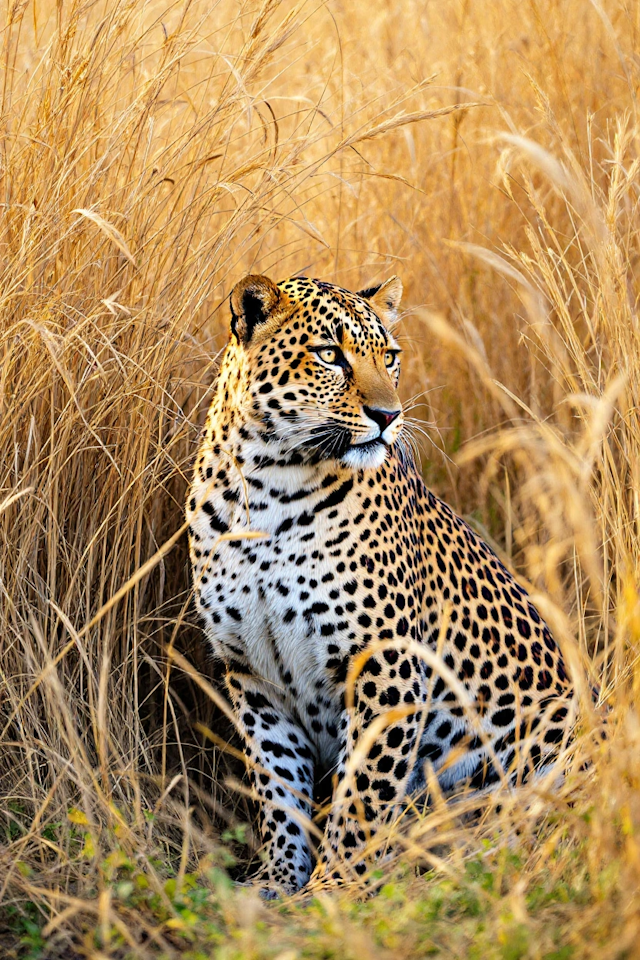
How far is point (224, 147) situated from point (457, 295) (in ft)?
6.60

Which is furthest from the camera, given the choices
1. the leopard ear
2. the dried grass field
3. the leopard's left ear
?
the leopard's left ear

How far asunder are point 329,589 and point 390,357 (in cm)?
86

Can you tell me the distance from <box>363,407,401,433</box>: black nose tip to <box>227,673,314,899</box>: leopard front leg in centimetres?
103

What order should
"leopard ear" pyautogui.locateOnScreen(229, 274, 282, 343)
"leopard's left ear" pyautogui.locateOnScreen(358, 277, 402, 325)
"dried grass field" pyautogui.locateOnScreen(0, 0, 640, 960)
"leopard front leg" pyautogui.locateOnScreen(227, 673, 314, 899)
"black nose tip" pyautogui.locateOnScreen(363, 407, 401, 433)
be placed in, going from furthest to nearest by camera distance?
"leopard's left ear" pyautogui.locateOnScreen(358, 277, 402, 325)
"leopard front leg" pyautogui.locateOnScreen(227, 673, 314, 899)
"leopard ear" pyautogui.locateOnScreen(229, 274, 282, 343)
"black nose tip" pyautogui.locateOnScreen(363, 407, 401, 433)
"dried grass field" pyautogui.locateOnScreen(0, 0, 640, 960)

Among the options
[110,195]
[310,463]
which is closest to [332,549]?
[310,463]

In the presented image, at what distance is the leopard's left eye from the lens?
3.91m

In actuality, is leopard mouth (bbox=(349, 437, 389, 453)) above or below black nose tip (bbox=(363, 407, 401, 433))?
below

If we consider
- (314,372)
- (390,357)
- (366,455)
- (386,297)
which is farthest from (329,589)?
(386,297)

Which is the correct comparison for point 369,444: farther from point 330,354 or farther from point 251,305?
point 251,305

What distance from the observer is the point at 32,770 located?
3490mm

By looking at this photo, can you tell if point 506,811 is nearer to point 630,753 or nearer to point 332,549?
point 630,753

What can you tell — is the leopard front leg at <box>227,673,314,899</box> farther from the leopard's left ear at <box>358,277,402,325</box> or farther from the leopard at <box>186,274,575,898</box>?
the leopard's left ear at <box>358,277,402,325</box>

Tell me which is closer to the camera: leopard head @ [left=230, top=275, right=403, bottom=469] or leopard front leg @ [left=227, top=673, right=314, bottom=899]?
leopard head @ [left=230, top=275, right=403, bottom=469]

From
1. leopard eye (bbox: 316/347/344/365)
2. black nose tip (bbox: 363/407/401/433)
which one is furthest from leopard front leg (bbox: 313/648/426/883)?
leopard eye (bbox: 316/347/344/365)
